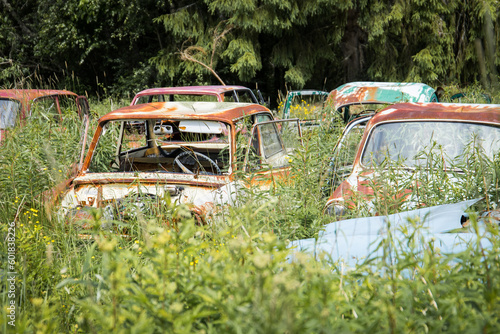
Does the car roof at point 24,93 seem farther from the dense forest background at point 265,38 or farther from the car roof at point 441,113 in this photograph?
the dense forest background at point 265,38

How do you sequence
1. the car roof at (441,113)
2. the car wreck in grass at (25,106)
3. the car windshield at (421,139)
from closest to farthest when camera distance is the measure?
1. the car windshield at (421,139)
2. the car roof at (441,113)
3. the car wreck in grass at (25,106)

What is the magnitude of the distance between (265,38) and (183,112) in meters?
13.4

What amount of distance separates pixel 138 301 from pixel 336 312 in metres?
0.71

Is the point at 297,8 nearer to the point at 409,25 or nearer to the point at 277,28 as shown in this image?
the point at 277,28

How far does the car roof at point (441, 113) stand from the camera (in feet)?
14.1

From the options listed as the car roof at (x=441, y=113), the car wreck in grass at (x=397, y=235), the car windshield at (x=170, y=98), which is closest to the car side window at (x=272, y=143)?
the car roof at (x=441, y=113)

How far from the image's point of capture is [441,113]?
4.45 m

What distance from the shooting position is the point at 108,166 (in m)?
4.98

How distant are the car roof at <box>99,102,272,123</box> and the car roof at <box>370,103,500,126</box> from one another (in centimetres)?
138

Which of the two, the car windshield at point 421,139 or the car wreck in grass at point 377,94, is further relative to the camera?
the car wreck in grass at point 377,94

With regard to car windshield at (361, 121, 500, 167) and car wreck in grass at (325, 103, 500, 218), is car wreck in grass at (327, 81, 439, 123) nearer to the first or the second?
car wreck in grass at (325, 103, 500, 218)

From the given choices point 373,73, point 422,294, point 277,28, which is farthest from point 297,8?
point 422,294

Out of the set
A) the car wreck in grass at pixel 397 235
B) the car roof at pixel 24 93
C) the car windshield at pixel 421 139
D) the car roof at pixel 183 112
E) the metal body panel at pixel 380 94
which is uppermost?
the car roof at pixel 24 93

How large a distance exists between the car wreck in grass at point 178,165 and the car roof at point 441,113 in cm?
105
